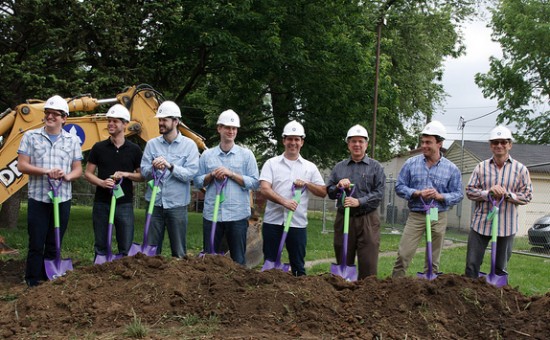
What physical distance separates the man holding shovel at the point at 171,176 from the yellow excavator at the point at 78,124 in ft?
8.70

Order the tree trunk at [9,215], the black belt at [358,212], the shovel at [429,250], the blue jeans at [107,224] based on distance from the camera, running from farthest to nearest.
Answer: the tree trunk at [9,215], the blue jeans at [107,224], the black belt at [358,212], the shovel at [429,250]

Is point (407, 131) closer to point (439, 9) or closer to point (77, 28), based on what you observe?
point (439, 9)

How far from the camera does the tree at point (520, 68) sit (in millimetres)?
29891

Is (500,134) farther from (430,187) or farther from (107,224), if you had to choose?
(107,224)

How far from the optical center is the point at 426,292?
519 cm

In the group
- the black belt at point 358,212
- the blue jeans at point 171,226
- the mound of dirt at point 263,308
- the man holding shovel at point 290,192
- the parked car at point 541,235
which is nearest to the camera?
the mound of dirt at point 263,308

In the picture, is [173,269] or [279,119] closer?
[173,269]

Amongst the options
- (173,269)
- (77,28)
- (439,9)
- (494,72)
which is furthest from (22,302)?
(494,72)

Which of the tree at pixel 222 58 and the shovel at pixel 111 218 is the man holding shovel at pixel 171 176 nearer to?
the shovel at pixel 111 218

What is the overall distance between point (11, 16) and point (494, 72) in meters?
26.0

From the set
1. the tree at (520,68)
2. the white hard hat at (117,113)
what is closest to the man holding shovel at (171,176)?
the white hard hat at (117,113)

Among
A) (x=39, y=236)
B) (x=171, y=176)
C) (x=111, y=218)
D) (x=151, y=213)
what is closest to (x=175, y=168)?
(x=171, y=176)

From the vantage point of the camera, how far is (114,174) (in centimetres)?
670

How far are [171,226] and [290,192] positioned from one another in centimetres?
135
